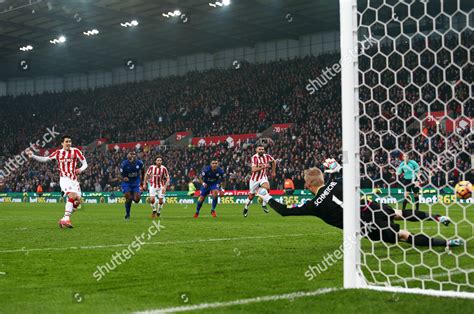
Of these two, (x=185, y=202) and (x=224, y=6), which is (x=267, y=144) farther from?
(x=224, y=6)

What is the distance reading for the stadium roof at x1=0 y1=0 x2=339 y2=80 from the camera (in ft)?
112

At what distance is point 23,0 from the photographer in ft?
110

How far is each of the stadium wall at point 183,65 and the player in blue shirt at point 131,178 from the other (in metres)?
24.9

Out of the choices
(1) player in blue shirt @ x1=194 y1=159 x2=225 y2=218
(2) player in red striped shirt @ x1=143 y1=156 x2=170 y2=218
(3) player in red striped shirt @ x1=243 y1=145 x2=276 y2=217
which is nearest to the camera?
(1) player in blue shirt @ x1=194 y1=159 x2=225 y2=218

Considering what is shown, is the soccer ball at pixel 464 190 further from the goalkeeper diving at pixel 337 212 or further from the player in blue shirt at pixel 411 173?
the goalkeeper diving at pixel 337 212

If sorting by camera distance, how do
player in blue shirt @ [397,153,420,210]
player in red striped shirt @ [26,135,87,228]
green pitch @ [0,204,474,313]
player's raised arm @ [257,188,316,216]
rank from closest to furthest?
green pitch @ [0,204,474,313]
player's raised arm @ [257,188,316,216]
player in blue shirt @ [397,153,420,210]
player in red striped shirt @ [26,135,87,228]

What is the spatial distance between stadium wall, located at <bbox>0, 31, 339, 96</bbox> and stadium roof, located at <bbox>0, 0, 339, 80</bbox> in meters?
0.84

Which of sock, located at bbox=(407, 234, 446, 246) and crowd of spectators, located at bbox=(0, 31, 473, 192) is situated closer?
sock, located at bbox=(407, 234, 446, 246)

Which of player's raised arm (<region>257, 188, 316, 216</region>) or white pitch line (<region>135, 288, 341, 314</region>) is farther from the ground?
player's raised arm (<region>257, 188, 316, 216</region>)

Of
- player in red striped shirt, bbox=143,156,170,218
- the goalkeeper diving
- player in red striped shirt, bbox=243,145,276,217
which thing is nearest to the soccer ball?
the goalkeeper diving

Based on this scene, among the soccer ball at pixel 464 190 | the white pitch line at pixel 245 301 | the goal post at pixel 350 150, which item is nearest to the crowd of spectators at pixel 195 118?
the soccer ball at pixel 464 190

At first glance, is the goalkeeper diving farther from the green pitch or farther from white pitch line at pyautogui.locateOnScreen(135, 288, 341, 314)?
white pitch line at pyautogui.locateOnScreen(135, 288, 341, 314)

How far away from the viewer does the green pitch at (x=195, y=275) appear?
15.6 feet

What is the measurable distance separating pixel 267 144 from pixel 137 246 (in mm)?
22311
